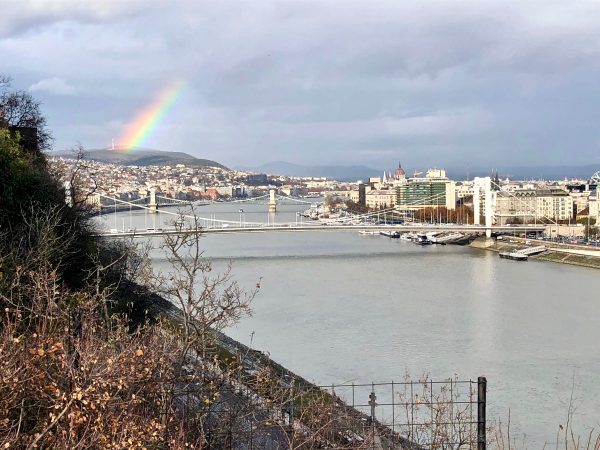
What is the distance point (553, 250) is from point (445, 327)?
688 centimetres

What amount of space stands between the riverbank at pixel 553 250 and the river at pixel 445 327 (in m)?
0.64

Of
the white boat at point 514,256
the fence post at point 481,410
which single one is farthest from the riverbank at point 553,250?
the fence post at point 481,410

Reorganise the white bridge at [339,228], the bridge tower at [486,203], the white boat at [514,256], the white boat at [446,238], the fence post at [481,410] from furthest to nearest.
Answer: the white boat at [446,238]
the bridge tower at [486,203]
the white boat at [514,256]
the white bridge at [339,228]
the fence post at [481,410]

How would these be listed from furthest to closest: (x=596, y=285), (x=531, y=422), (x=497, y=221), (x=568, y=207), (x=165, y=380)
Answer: (x=568, y=207)
(x=497, y=221)
(x=596, y=285)
(x=531, y=422)
(x=165, y=380)

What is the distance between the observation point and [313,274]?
27.4 ft

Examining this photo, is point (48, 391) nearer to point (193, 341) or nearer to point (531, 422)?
point (193, 341)

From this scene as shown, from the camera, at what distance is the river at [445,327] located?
11.3 ft

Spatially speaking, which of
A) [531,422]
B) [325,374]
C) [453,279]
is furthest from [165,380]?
[453,279]

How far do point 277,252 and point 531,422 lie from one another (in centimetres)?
A: 821

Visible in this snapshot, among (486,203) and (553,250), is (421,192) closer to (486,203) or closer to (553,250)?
(486,203)

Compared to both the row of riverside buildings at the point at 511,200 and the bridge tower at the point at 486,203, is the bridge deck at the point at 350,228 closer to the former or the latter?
the bridge tower at the point at 486,203

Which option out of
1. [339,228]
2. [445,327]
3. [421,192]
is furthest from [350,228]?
[421,192]

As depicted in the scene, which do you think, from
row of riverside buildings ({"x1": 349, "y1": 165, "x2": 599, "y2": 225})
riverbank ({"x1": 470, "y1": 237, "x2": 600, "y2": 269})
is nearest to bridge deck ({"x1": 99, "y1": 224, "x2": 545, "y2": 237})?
riverbank ({"x1": 470, "y1": 237, "x2": 600, "y2": 269})

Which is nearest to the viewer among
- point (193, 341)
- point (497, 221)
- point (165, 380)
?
point (165, 380)
